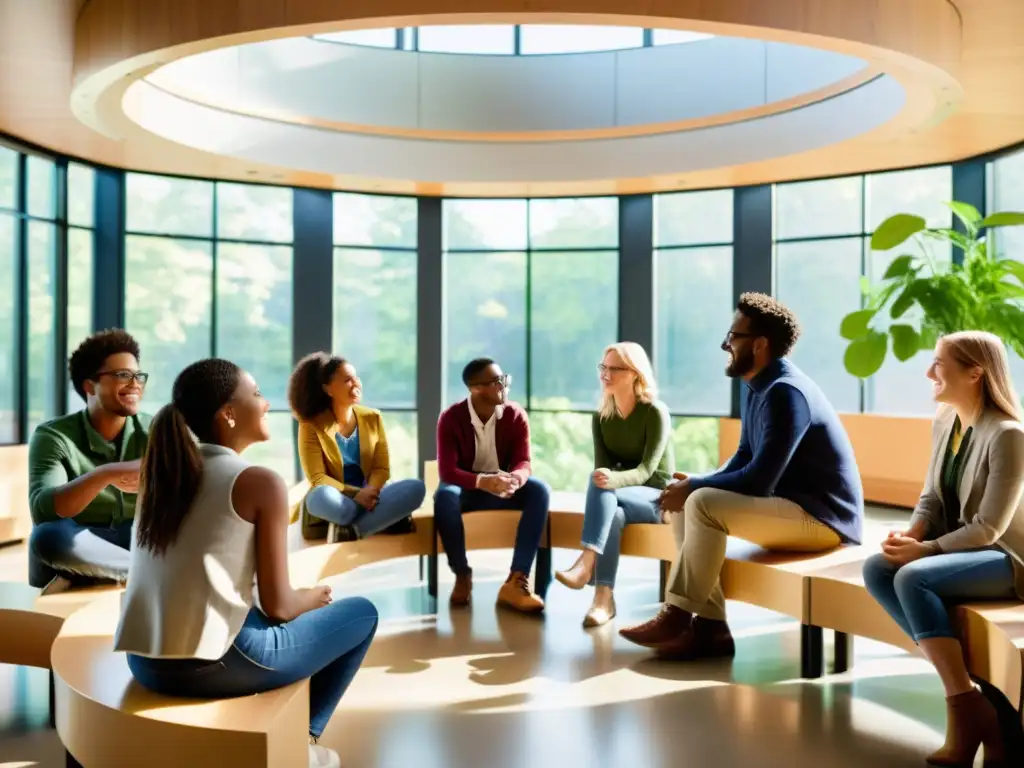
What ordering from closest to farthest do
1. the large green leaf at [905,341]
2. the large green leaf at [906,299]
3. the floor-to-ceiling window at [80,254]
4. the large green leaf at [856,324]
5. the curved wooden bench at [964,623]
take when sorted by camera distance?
the curved wooden bench at [964,623] < the large green leaf at [906,299] < the large green leaf at [905,341] < the large green leaf at [856,324] < the floor-to-ceiling window at [80,254]

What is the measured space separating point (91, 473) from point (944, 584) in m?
3.05

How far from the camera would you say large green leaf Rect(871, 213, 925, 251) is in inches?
→ 302

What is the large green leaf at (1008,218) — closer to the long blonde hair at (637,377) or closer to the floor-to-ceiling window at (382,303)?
the long blonde hair at (637,377)

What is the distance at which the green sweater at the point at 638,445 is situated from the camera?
17.3 ft

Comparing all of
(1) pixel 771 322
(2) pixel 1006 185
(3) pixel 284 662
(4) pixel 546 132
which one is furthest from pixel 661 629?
(2) pixel 1006 185

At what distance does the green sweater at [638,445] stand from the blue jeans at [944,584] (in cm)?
207

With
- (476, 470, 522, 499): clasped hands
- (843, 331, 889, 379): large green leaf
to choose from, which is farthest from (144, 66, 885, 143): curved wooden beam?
(476, 470, 522, 499): clasped hands

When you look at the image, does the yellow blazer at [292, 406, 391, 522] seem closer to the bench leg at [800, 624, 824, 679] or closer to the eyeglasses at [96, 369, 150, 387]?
the eyeglasses at [96, 369, 150, 387]

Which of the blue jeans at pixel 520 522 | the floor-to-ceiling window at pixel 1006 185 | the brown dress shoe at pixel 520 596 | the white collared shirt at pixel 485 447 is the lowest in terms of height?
the brown dress shoe at pixel 520 596

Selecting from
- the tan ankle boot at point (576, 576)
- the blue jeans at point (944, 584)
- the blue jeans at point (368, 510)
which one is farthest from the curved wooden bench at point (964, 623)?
the blue jeans at point (368, 510)

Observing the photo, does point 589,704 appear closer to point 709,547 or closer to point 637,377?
point 709,547

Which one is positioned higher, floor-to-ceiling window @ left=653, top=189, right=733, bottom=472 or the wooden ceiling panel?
the wooden ceiling panel

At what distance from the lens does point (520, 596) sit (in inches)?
204

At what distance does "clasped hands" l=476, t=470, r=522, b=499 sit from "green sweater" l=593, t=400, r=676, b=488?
47 centimetres
